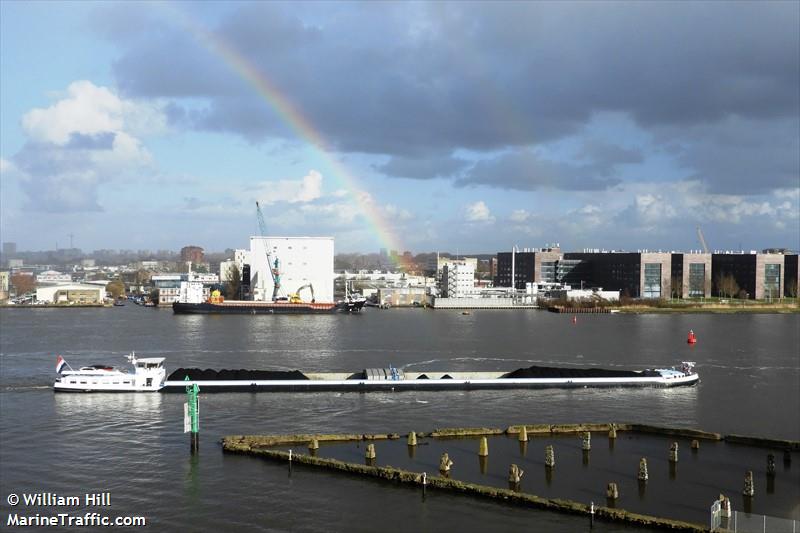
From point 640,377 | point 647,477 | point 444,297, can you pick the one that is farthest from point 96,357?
point 444,297

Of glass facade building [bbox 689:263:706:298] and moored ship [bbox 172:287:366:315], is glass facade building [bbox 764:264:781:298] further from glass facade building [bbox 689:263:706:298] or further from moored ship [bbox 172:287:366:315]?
moored ship [bbox 172:287:366:315]

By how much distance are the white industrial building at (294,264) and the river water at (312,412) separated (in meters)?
32.6

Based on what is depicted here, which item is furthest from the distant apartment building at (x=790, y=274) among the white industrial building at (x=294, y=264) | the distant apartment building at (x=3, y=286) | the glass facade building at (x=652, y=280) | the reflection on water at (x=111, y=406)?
the distant apartment building at (x=3, y=286)

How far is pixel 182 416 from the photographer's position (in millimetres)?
22984

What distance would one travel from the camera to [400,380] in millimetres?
28078

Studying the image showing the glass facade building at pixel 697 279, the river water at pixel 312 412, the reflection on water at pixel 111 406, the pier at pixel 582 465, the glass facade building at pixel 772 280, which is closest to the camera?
the river water at pixel 312 412

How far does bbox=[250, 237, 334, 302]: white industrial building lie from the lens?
86.8 m

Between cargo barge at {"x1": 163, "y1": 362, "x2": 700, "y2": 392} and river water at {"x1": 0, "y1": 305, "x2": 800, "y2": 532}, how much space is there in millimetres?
670

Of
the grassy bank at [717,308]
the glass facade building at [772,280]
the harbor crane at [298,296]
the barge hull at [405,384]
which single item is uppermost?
the glass facade building at [772,280]

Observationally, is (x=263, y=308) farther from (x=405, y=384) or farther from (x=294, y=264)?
(x=405, y=384)

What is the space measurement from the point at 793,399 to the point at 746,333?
30.4 metres

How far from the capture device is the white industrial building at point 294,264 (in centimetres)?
8675

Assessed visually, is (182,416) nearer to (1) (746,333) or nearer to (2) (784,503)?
(2) (784,503)

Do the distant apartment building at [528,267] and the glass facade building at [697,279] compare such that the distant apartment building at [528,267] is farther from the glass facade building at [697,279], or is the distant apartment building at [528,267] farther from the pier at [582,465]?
the pier at [582,465]
